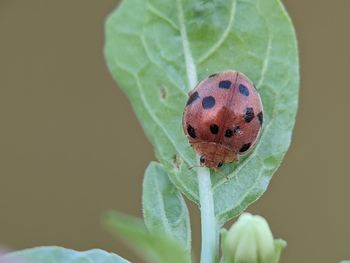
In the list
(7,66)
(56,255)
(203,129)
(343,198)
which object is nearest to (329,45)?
(343,198)

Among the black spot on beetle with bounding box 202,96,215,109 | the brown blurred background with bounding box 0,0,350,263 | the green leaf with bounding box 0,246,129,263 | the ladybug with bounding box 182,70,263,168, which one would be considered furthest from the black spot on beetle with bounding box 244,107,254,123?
the brown blurred background with bounding box 0,0,350,263

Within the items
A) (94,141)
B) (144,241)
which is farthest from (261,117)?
(94,141)

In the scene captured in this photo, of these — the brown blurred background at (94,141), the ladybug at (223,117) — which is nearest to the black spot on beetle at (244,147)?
the ladybug at (223,117)

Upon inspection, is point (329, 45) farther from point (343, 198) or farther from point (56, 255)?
point (56, 255)

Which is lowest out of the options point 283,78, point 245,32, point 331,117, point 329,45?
point 283,78

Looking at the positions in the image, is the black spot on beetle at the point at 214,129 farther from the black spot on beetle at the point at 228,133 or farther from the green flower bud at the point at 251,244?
the green flower bud at the point at 251,244

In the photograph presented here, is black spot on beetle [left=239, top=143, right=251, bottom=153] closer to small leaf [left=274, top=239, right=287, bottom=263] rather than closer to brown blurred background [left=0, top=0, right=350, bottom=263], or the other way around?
small leaf [left=274, top=239, right=287, bottom=263]
